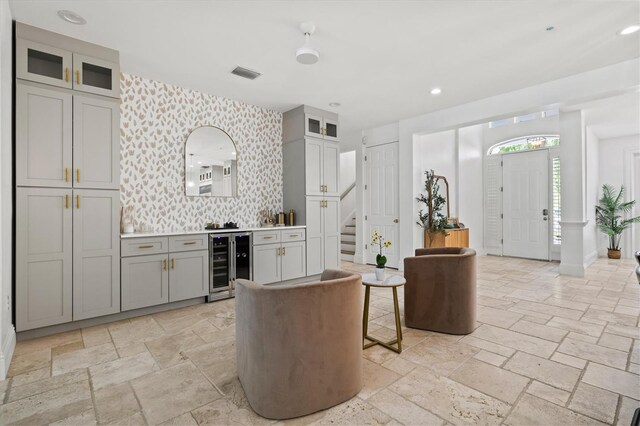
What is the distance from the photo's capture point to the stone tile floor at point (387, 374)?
188cm

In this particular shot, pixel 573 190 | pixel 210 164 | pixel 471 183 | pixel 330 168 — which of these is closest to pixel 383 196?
pixel 330 168

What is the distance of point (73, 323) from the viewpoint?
3.20 metres

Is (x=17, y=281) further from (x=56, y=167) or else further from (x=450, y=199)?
(x=450, y=199)

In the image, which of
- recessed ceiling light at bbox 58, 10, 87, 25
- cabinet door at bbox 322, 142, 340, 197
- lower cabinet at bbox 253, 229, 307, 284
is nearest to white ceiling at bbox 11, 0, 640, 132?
recessed ceiling light at bbox 58, 10, 87, 25

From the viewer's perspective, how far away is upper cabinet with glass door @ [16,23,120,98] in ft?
9.62

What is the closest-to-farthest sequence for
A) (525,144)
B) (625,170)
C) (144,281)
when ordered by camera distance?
(144,281) < (625,170) < (525,144)

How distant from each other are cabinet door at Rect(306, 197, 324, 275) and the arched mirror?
1.26 meters

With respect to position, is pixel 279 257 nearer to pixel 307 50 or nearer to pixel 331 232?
→ pixel 331 232

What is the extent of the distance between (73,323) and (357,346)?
2977 mm

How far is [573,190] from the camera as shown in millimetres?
5312

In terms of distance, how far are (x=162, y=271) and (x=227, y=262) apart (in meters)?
0.83

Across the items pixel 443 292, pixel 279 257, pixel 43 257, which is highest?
pixel 43 257

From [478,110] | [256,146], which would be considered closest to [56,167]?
[256,146]

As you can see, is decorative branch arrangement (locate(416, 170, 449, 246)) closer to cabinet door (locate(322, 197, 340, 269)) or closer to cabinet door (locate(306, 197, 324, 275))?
cabinet door (locate(322, 197, 340, 269))
